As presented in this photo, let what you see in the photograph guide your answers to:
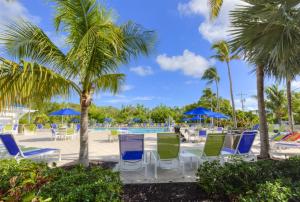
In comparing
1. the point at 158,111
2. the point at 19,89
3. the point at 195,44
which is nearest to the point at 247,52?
the point at 19,89

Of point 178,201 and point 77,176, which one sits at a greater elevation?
point 77,176

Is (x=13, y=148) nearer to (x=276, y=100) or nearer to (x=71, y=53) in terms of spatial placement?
(x=71, y=53)

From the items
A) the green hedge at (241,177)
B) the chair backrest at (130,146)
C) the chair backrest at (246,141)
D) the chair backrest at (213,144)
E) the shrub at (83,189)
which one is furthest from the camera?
the chair backrest at (246,141)

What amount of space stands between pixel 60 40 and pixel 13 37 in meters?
1.02

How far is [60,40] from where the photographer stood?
4891 millimetres

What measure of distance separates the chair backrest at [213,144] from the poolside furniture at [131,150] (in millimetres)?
1812

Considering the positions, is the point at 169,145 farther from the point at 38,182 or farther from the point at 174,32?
the point at 174,32

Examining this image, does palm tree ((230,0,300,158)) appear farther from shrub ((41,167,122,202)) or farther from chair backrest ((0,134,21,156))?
chair backrest ((0,134,21,156))

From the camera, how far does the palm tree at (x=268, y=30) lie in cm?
327

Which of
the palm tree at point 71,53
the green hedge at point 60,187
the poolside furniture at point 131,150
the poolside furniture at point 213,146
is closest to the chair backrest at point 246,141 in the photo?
the poolside furniture at point 213,146

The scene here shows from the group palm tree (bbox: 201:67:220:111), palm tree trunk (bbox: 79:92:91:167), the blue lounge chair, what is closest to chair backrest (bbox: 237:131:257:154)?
the blue lounge chair

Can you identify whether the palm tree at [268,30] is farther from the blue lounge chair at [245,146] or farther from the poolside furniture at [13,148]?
the poolside furniture at [13,148]

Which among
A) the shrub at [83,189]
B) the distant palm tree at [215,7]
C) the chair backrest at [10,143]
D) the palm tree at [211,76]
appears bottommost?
the shrub at [83,189]

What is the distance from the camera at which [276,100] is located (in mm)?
31000
